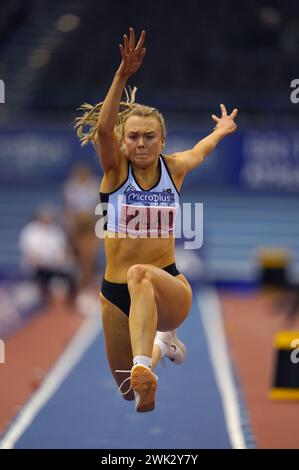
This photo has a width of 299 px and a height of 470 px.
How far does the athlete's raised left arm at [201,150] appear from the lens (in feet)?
19.1

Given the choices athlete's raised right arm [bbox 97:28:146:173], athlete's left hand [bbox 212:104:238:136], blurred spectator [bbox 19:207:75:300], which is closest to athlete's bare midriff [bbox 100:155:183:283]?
athlete's raised right arm [bbox 97:28:146:173]

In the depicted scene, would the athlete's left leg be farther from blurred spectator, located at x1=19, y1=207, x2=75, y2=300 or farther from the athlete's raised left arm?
blurred spectator, located at x1=19, y1=207, x2=75, y2=300

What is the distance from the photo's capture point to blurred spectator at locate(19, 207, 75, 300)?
1534 cm

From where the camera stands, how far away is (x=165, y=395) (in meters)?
10.5

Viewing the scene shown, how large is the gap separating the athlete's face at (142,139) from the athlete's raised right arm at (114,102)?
0.08 m

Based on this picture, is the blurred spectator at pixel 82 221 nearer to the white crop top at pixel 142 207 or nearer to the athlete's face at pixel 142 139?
the white crop top at pixel 142 207

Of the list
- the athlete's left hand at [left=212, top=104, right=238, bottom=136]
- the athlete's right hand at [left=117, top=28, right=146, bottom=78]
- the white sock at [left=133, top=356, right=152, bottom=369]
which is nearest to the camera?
the athlete's right hand at [left=117, top=28, right=146, bottom=78]

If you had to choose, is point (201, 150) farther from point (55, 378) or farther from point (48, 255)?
point (48, 255)

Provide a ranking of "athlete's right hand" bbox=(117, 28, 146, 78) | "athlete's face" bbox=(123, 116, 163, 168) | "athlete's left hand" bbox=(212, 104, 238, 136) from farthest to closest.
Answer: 1. "athlete's left hand" bbox=(212, 104, 238, 136)
2. "athlete's face" bbox=(123, 116, 163, 168)
3. "athlete's right hand" bbox=(117, 28, 146, 78)

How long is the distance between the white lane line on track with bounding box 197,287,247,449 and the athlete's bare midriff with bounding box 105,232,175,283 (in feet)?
9.48

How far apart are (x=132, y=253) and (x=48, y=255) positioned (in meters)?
9.79

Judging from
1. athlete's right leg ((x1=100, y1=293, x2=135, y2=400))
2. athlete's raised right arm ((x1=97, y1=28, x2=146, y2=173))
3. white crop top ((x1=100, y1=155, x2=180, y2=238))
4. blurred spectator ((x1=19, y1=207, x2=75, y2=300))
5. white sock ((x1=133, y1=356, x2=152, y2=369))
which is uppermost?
blurred spectator ((x1=19, y1=207, x2=75, y2=300))

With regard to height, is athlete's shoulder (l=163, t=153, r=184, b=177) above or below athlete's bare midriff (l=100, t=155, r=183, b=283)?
above

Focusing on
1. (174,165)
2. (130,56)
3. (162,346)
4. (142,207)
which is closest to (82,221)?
(162,346)
